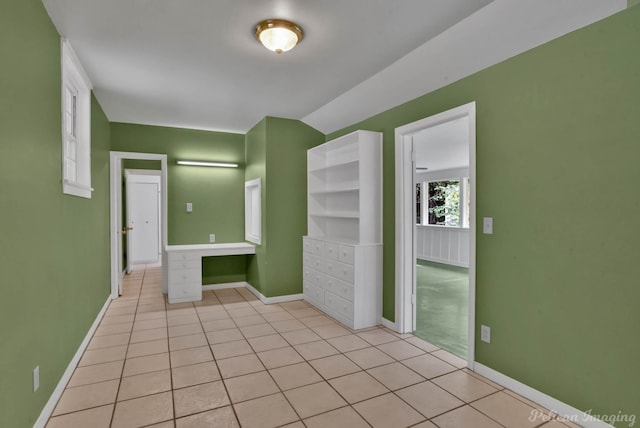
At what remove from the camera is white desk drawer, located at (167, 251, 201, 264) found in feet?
15.4

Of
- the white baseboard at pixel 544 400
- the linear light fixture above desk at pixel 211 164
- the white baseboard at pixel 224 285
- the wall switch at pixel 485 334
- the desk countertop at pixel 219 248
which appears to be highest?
the linear light fixture above desk at pixel 211 164

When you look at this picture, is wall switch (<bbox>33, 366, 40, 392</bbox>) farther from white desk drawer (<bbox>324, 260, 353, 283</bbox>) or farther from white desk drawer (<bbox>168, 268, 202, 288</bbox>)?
white desk drawer (<bbox>168, 268, 202, 288</bbox>)

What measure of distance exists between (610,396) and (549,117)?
65.5 inches

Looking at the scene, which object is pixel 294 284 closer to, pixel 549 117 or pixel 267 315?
pixel 267 315

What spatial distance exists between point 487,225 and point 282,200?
9.33ft

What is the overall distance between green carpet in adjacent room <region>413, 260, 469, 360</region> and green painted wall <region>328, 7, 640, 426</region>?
77 centimetres

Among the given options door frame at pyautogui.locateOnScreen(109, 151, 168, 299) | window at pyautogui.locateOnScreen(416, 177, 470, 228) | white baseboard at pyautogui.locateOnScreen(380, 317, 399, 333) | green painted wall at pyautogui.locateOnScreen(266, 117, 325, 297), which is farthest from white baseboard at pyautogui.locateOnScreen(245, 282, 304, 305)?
window at pyautogui.locateOnScreen(416, 177, 470, 228)

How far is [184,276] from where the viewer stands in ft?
15.8

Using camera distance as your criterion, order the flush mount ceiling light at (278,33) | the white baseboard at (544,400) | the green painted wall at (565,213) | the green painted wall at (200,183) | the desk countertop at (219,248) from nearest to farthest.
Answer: the green painted wall at (565,213), the white baseboard at (544,400), the flush mount ceiling light at (278,33), the desk countertop at (219,248), the green painted wall at (200,183)

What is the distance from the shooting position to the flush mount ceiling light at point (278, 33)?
2.34 metres

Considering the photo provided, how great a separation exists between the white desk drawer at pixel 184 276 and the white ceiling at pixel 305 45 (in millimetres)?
2245

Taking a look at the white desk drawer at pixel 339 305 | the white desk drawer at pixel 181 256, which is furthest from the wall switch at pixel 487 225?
the white desk drawer at pixel 181 256

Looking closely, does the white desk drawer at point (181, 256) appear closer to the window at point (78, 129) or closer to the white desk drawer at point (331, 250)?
the window at point (78, 129)

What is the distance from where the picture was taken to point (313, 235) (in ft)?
15.9
